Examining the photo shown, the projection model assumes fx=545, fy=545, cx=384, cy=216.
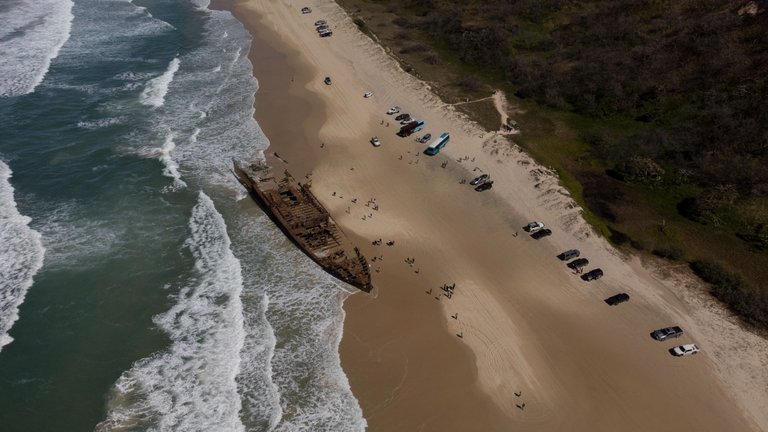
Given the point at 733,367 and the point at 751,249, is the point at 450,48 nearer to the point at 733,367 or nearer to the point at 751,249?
the point at 751,249

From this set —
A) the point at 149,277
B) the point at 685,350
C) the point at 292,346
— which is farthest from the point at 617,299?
the point at 149,277

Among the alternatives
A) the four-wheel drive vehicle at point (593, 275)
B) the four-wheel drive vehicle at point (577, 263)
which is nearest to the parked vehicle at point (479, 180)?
the four-wheel drive vehicle at point (577, 263)

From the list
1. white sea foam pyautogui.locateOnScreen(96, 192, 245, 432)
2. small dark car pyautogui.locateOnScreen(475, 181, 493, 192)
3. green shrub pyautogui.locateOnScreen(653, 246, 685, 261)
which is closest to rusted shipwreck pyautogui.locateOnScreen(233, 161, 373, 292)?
white sea foam pyautogui.locateOnScreen(96, 192, 245, 432)

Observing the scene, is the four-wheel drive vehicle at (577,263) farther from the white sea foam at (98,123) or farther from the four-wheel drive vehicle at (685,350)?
the white sea foam at (98,123)

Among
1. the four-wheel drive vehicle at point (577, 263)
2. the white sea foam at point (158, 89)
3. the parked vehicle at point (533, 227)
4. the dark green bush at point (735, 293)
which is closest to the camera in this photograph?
the dark green bush at point (735, 293)

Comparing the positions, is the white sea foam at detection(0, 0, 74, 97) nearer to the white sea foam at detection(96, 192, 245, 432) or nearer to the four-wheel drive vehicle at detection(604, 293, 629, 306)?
the white sea foam at detection(96, 192, 245, 432)
